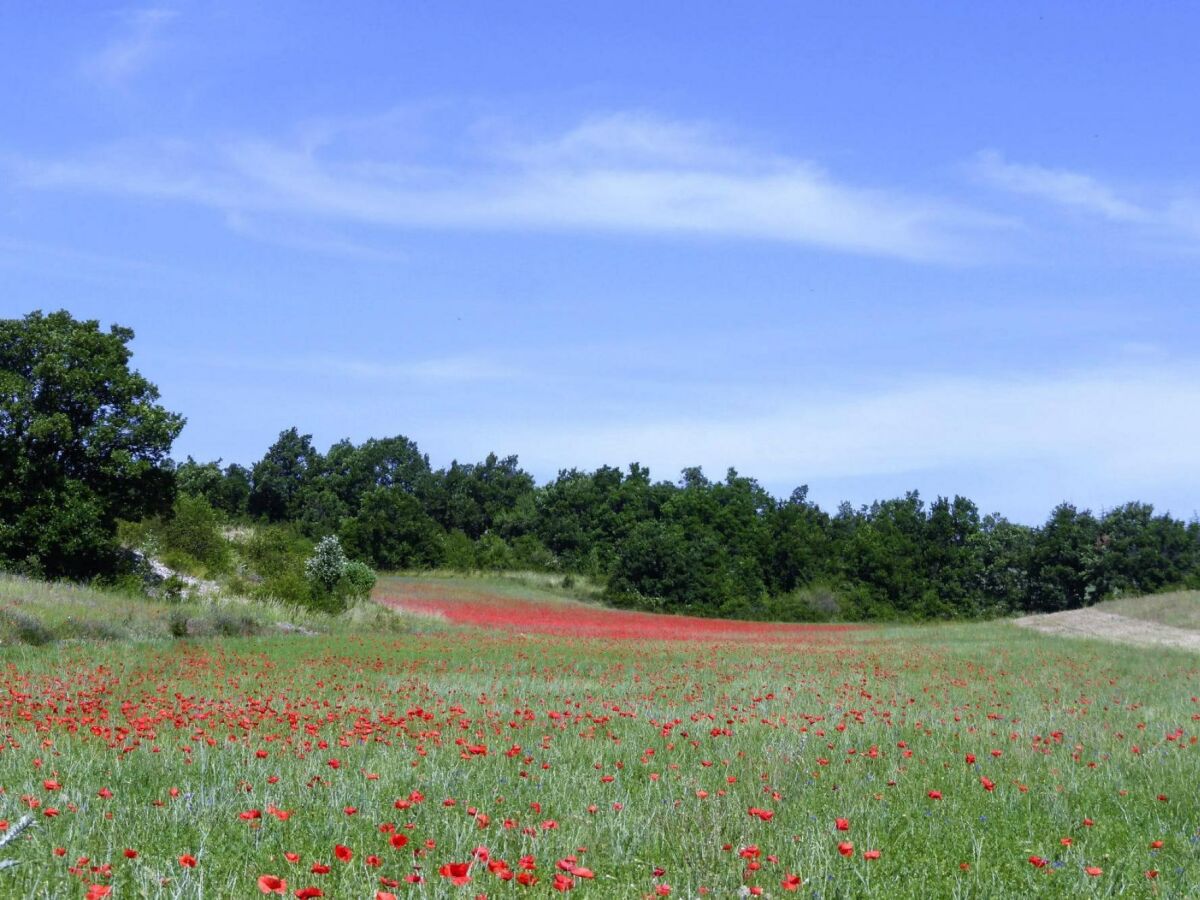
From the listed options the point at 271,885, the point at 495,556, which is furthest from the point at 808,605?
the point at 271,885

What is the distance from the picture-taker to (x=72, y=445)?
121ft

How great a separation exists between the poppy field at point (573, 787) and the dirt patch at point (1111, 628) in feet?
88.1

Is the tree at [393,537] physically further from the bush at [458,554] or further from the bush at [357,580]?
the bush at [357,580]

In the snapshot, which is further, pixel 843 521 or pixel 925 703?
pixel 843 521

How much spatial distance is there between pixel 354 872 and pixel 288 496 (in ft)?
329

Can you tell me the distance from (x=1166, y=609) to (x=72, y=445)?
5096 cm

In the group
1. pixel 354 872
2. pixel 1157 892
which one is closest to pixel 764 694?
pixel 1157 892

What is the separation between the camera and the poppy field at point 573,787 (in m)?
5.14

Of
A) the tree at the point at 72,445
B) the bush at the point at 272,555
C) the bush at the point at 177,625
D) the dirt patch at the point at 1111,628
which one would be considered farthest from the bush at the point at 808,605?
the bush at the point at 177,625

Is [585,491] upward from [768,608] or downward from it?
upward

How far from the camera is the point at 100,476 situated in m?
37.5

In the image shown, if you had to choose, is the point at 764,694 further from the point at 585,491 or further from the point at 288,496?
the point at 288,496

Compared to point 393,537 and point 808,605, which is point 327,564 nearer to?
point 393,537

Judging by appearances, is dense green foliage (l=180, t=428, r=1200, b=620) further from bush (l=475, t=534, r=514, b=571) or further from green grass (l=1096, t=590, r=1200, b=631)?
green grass (l=1096, t=590, r=1200, b=631)
